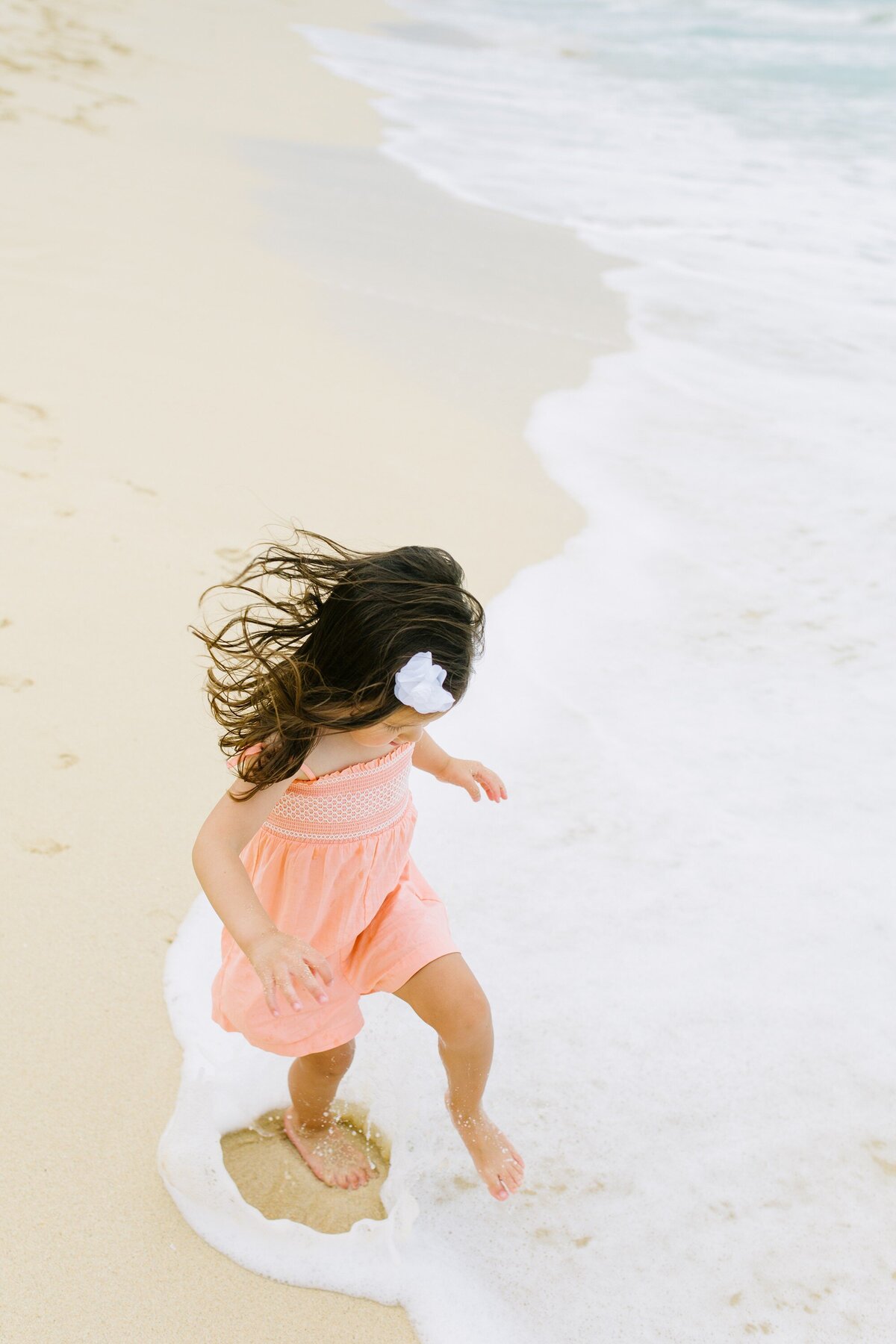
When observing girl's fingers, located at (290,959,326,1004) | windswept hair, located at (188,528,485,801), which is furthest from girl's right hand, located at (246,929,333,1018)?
windswept hair, located at (188,528,485,801)

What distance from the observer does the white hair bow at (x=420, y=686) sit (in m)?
1.55

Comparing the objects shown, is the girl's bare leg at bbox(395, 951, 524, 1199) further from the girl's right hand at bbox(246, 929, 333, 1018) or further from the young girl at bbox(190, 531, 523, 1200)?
the girl's right hand at bbox(246, 929, 333, 1018)

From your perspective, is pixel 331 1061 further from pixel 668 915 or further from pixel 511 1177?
pixel 668 915

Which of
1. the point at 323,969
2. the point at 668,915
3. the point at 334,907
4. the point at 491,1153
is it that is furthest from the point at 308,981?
the point at 668,915

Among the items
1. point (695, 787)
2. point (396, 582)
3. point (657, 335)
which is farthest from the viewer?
point (657, 335)

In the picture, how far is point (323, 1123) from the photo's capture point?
6.37ft

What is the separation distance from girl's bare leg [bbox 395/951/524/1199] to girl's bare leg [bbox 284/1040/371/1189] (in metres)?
0.20

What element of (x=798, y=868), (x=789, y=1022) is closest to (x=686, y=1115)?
(x=789, y=1022)

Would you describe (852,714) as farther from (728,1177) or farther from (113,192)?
(113,192)

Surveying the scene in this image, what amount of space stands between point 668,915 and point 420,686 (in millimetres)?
1130

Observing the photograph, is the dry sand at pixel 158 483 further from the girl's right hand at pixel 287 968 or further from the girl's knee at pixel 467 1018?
the girl's right hand at pixel 287 968

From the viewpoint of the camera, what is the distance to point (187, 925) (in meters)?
2.20

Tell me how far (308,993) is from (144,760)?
47.1 inches

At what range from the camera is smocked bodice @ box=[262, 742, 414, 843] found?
67.6 inches
